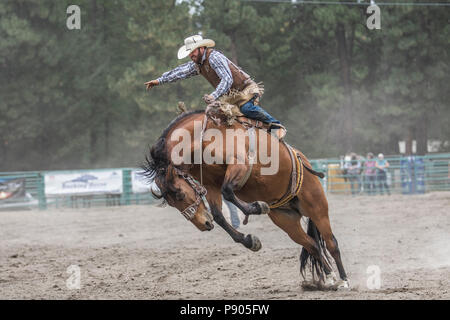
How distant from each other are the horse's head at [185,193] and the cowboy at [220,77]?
78 centimetres

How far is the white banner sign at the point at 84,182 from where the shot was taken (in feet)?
63.8

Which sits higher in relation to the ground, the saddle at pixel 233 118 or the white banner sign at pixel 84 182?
the saddle at pixel 233 118

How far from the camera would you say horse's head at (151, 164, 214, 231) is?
593 cm

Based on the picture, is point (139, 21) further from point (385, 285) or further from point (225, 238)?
point (385, 285)

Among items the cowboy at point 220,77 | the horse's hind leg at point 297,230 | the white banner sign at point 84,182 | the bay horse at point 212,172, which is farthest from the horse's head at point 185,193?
the white banner sign at point 84,182

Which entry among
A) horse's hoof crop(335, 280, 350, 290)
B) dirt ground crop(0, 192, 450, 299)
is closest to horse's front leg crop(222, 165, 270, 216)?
dirt ground crop(0, 192, 450, 299)

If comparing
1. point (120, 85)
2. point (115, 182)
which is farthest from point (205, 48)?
point (120, 85)

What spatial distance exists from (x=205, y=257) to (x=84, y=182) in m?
10.9

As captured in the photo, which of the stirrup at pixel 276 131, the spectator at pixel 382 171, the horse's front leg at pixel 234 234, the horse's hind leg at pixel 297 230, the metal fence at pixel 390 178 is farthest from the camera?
the metal fence at pixel 390 178

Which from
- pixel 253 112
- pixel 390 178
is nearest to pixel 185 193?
pixel 253 112

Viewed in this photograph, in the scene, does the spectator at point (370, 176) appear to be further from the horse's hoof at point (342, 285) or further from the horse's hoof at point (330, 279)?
the horse's hoof at point (342, 285)

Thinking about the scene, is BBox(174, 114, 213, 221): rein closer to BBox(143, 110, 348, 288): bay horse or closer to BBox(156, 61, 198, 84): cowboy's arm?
BBox(143, 110, 348, 288): bay horse

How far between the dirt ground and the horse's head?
850 millimetres

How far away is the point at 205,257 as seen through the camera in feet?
31.2
